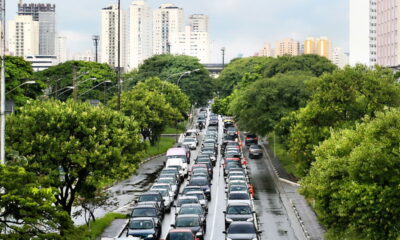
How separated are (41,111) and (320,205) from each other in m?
13.4

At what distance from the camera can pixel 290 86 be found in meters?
68.2

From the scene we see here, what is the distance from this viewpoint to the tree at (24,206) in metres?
19.1

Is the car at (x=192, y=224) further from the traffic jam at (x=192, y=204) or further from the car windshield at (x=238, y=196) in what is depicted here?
the car windshield at (x=238, y=196)

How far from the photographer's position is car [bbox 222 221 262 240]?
3109 centimetres

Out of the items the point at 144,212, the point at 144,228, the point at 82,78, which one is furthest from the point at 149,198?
the point at 82,78

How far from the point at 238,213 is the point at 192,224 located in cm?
405

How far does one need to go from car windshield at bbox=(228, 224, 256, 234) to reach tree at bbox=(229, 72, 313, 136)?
111 ft

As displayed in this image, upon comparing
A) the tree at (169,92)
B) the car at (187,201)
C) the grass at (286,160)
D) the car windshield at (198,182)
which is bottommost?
the car at (187,201)

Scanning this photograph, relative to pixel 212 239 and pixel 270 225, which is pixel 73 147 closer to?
pixel 212 239

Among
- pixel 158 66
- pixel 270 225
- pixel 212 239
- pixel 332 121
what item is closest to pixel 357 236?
pixel 212 239

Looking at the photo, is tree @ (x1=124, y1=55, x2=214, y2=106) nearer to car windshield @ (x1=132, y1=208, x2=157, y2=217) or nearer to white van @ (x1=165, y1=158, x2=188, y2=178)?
white van @ (x1=165, y1=158, x2=188, y2=178)

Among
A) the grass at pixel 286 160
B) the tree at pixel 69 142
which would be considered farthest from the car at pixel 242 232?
the grass at pixel 286 160

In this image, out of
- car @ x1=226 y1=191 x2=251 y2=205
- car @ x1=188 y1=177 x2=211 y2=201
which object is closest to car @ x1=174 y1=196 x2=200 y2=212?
car @ x1=226 y1=191 x2=251 y2=205

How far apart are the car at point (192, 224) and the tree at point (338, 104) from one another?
36.9ft
